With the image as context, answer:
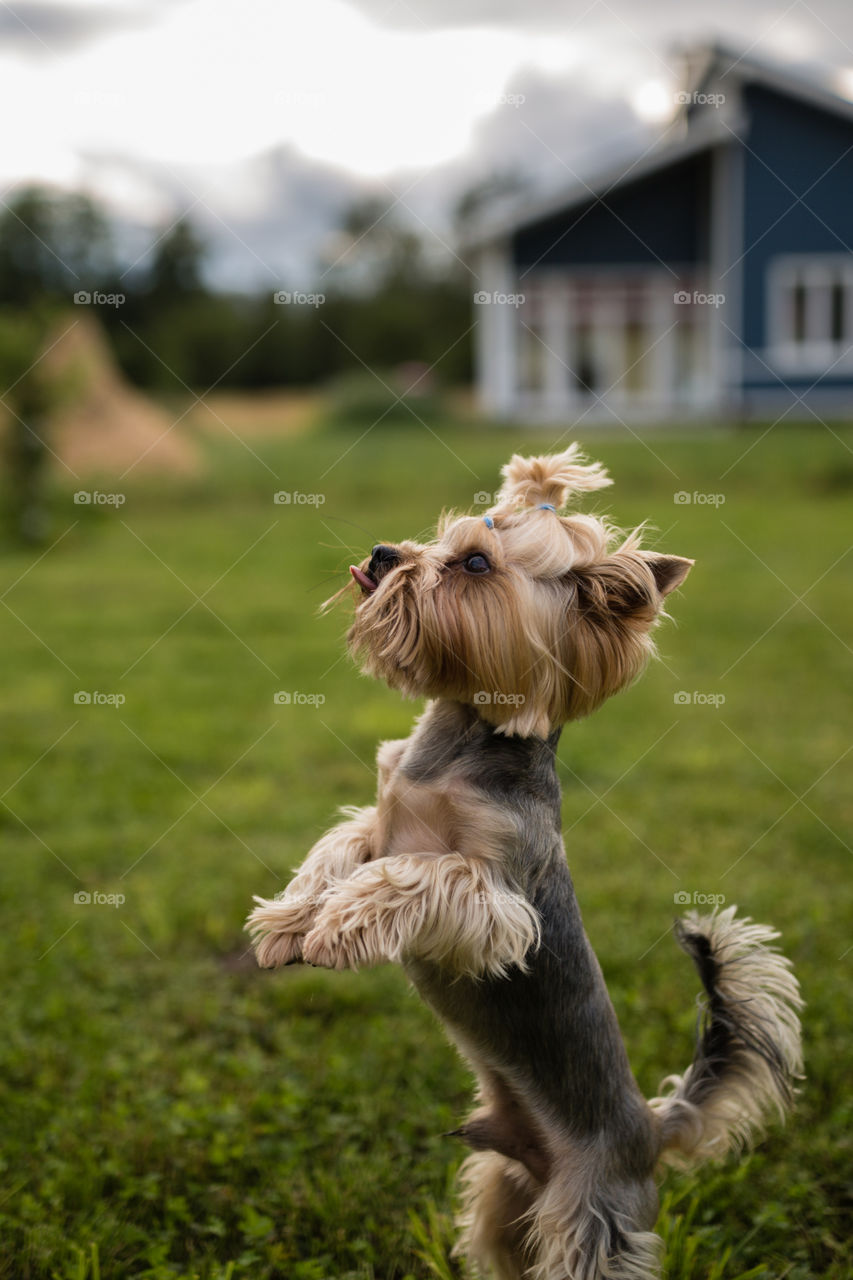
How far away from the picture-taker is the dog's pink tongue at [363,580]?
277cm

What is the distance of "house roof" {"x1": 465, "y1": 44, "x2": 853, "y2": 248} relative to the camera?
19.3m

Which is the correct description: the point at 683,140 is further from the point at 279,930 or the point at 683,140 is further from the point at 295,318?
the point at 279,930

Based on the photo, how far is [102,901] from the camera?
20.3 ft

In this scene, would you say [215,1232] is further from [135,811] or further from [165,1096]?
[135,811]

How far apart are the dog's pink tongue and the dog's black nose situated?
0.03 m

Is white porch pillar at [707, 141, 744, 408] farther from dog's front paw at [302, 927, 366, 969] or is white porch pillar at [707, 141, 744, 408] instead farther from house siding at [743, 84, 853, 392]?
dog's front paw at [302, 927, 366, 969]

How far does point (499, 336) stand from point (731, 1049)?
22.9 m

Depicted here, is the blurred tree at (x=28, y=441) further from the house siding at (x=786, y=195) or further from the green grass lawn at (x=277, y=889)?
the house siding at (x=786, y=195)

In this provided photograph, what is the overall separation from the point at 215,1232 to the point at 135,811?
12.7 ft

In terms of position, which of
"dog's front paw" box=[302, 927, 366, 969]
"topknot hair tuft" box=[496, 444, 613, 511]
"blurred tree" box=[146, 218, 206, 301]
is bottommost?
"dog's front paw" box=[302, 927, 366, 969]

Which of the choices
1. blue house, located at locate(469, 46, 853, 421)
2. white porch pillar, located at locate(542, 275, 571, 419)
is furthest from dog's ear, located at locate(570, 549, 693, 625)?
white porch pillar, located at locate(542, 275, 571, 419)

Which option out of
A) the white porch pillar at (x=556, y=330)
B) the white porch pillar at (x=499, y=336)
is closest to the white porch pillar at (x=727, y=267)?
the white porch pillar at (x=556, y=330)

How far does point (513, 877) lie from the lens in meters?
2.79

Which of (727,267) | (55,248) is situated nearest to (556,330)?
(727,267)
